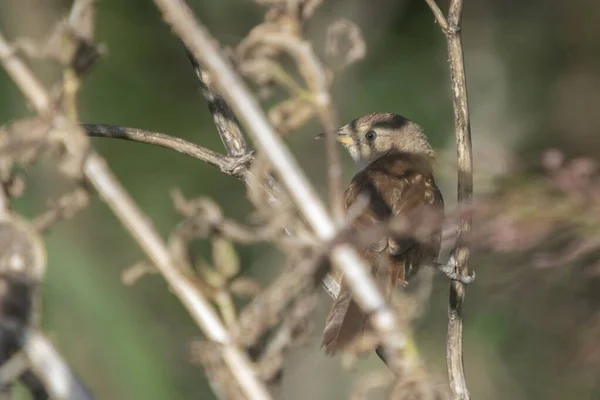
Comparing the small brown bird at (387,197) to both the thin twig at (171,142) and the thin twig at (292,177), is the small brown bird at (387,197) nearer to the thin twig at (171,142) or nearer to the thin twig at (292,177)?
the thin twig at (171,142)

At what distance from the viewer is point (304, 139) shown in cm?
771

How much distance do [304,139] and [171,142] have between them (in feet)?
17.6

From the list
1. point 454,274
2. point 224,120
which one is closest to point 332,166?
point 224,120

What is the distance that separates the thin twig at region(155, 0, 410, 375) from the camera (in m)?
1.35

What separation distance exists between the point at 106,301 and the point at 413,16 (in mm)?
3705

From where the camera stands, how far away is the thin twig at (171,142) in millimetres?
2221

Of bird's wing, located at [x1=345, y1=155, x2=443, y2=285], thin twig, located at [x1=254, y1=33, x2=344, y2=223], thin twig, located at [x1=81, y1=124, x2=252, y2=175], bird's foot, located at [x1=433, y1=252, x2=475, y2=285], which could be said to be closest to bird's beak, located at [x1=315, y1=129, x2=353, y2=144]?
bird's wing, located at [x1=345, y1=155, x2=443, y2=285]

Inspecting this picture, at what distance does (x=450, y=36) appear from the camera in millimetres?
2479

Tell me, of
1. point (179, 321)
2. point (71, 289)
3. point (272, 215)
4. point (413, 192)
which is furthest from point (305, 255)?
point (179, 321)

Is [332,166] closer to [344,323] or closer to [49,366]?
[49,366]

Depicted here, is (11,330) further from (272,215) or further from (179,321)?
(179,321)

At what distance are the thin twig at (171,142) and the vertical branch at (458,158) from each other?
0.58 m

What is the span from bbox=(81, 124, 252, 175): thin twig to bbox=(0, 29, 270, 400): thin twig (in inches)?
28.5

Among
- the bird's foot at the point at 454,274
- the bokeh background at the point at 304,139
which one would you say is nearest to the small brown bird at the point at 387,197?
the bird's foot at the point at 454,274
